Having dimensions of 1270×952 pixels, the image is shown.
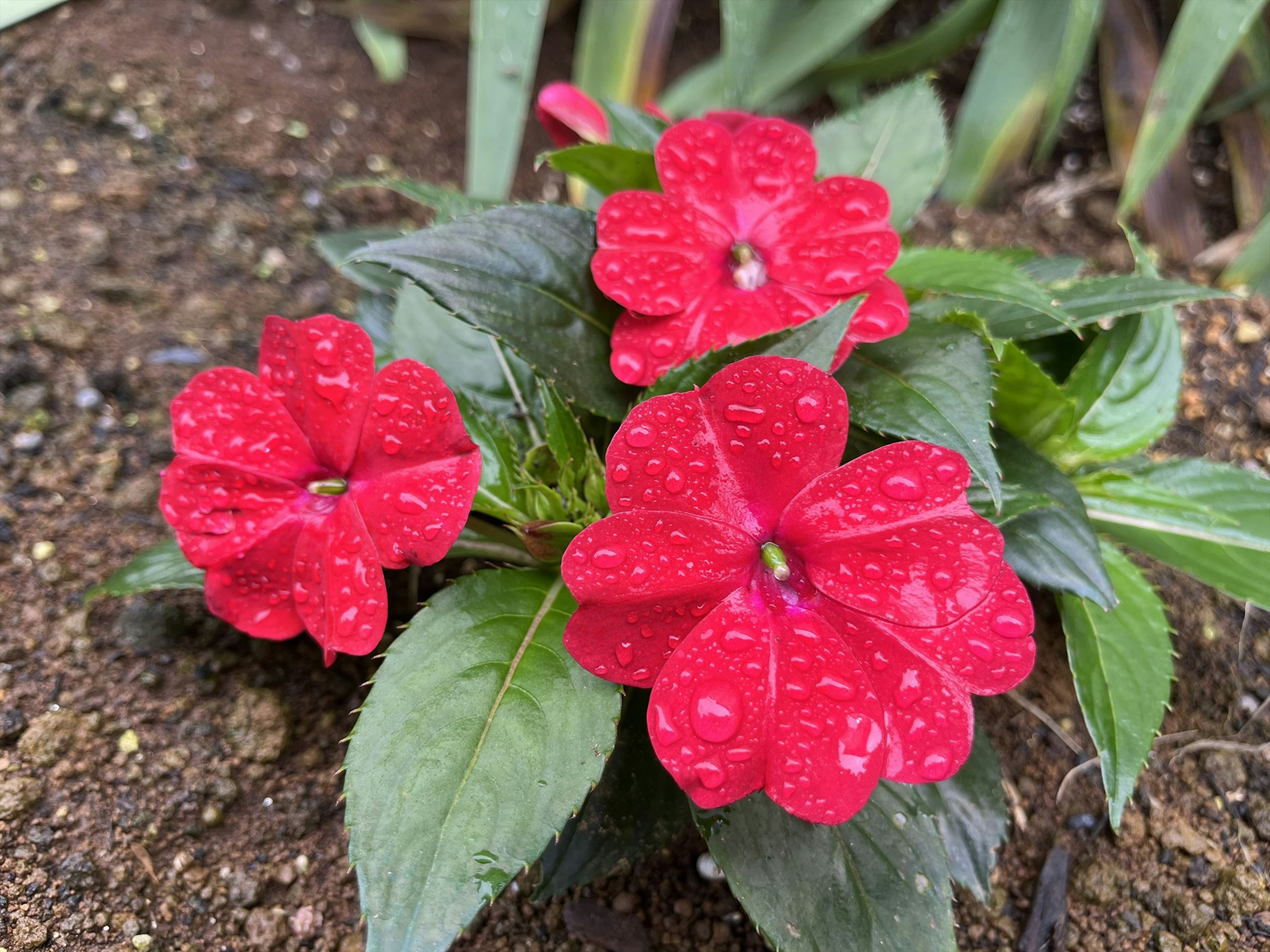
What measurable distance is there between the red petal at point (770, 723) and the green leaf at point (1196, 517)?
2.38ft

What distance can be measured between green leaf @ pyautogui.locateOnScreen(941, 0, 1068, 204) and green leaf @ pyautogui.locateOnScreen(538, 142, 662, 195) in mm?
1222

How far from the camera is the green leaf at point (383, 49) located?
7.11ft

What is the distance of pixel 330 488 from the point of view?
94 centimetres

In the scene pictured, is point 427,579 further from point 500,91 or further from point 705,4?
point 705,4

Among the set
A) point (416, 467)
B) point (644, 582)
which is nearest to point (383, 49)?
point (416, 467)

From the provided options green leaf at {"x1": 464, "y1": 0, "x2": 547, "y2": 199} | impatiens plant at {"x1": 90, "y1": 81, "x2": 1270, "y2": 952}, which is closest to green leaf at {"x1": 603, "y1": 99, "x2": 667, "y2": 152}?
impatiens plant at {"x1": 90, "y1": 81, "x2": 1270, "y2": 952}

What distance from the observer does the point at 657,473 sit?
781 mm

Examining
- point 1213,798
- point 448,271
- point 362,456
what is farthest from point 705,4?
point 1213,798

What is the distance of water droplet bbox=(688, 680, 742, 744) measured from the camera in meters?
0.74

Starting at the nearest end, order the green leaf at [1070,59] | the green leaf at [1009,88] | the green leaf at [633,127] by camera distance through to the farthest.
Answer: the green leaf at [633,127]
the green leaf at [1070,59]
the green leaf at [1009,88]

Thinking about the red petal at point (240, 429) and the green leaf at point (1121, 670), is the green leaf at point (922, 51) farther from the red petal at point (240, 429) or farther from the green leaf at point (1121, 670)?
the red petal at point (240, 429)

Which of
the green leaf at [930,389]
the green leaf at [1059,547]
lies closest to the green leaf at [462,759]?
the green leaf at [930,389]

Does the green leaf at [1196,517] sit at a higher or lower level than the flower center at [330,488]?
higher

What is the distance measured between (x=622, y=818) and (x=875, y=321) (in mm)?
656
